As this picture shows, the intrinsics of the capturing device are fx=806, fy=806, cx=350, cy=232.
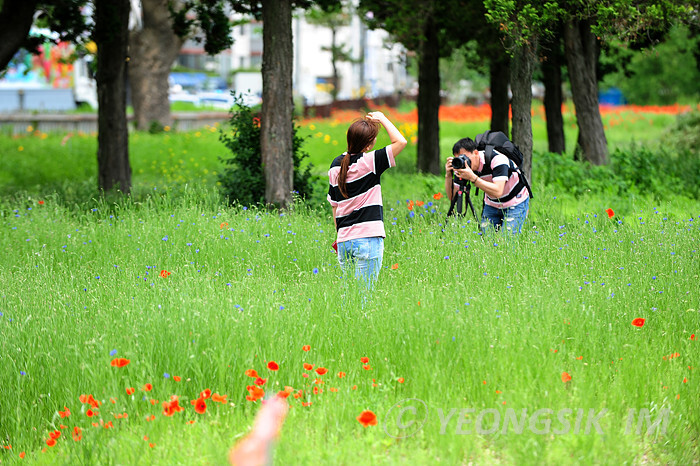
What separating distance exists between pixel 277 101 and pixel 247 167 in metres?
1.14

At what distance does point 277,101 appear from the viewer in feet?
35.4

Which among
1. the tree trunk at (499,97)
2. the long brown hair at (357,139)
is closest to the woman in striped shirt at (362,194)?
the long brown hair at (357,139)

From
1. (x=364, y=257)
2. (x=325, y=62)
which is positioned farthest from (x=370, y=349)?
(x=325, y=62)

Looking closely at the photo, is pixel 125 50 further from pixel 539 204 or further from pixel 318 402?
pixel 318 402

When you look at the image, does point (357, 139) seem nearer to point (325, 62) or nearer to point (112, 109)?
point (112, 109)

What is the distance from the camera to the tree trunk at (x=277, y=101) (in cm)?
1073

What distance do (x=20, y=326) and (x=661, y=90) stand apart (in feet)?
158

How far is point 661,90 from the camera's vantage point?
47.8m

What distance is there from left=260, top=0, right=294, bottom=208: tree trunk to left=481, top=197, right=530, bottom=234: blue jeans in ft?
11.9

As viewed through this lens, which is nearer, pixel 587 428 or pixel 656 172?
pixel 587 428

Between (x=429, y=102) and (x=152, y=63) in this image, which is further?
(x=152, y=63)

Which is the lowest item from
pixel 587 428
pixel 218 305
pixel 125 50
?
pixel 587 428

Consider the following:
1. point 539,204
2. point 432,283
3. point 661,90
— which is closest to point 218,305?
point 432,283

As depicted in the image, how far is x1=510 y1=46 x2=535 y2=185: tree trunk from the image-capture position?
10883mm
